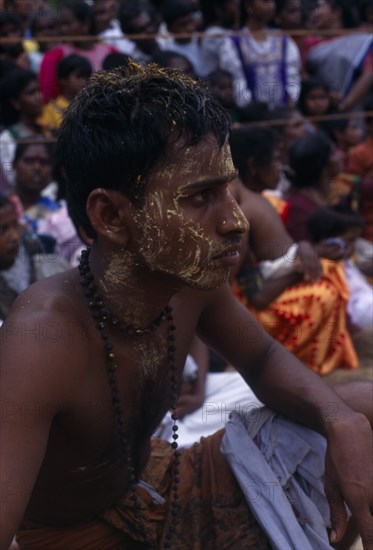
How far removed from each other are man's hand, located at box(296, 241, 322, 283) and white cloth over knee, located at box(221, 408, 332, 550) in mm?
1695

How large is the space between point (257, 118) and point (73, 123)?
4196mm

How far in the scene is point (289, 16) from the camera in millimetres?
7844

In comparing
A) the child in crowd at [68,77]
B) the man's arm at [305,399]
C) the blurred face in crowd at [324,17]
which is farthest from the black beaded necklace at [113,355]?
the blurred face in crowd at [324,17]

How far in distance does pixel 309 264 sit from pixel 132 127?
7.50ft

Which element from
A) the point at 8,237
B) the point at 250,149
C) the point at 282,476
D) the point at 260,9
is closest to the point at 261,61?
the point at 260,9

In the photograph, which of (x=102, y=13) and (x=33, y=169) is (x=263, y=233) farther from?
(x=102, y=13)

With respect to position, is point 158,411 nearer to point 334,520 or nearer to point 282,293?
point 334,520

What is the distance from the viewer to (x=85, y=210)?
6.91ft

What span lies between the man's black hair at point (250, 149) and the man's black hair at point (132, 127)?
7.66 feet

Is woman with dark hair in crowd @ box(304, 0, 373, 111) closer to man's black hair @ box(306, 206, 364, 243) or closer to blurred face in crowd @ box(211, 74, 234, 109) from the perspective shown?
blurred face in crowd @ box(211, 74, 234, 109)

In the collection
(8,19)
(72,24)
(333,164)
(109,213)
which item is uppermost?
(109,213)

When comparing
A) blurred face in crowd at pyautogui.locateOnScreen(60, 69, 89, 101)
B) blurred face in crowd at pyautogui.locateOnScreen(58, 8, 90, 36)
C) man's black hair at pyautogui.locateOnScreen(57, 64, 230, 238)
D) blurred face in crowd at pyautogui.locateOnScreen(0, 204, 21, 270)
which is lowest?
blurred face in crowd at pyautogui.locateOnScreen(0, 204, 21, 270)

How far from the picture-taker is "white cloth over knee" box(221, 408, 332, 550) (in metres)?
2.28

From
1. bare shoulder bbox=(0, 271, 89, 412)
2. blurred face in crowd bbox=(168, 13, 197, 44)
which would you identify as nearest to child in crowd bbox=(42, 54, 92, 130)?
blurred face in crowd bbox=(168, 13, 197, 44)
